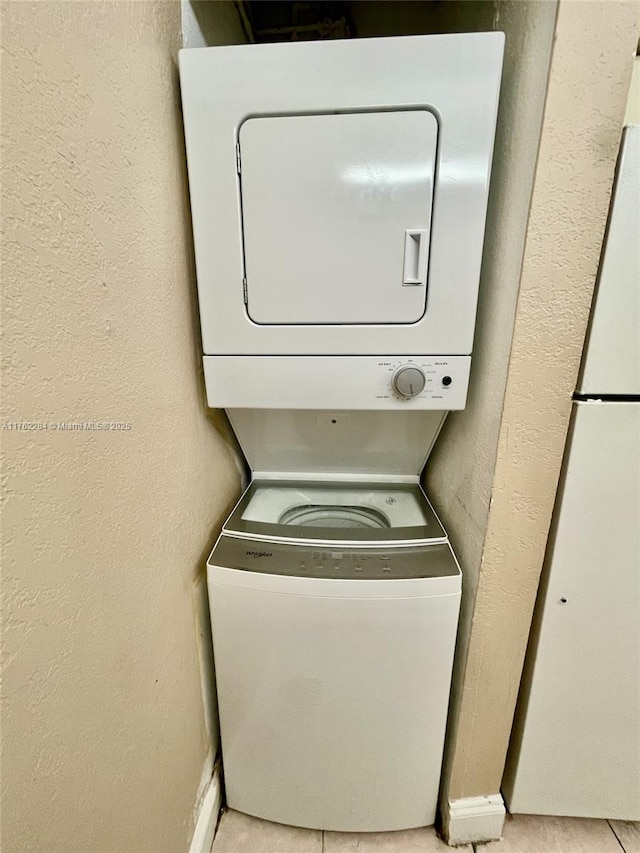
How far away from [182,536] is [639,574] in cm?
106

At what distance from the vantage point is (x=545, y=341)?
2.62 feet

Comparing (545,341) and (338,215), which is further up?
(338,215)

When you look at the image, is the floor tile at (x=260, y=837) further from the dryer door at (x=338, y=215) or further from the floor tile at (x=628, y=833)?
the dryer door at (x=338, y=215)

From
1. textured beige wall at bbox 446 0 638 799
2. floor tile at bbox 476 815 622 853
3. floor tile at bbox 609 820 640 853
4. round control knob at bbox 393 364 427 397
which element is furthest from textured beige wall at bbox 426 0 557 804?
floor tile at bbox 609 820 640 853

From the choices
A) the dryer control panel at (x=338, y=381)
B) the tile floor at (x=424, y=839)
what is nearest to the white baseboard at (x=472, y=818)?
the tile floor at (x=424, y=839)

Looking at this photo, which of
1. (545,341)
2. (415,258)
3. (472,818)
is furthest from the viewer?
(472,818)

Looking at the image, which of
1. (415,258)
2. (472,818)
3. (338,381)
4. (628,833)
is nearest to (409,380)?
(338,381)

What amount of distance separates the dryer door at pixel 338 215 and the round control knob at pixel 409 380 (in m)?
0.12

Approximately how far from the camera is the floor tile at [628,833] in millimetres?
1120

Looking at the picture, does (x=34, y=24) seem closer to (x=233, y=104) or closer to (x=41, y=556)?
(x=233, y=104)

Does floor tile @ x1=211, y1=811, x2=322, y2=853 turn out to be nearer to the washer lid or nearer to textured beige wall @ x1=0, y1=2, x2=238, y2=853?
textured beige wall @ x1=0, y1=2, x2=238, y2=853

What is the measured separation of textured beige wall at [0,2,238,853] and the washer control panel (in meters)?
0.13

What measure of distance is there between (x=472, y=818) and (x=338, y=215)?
159 centimetres

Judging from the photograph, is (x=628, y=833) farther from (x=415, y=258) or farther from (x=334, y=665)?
(x=415, y=258)
